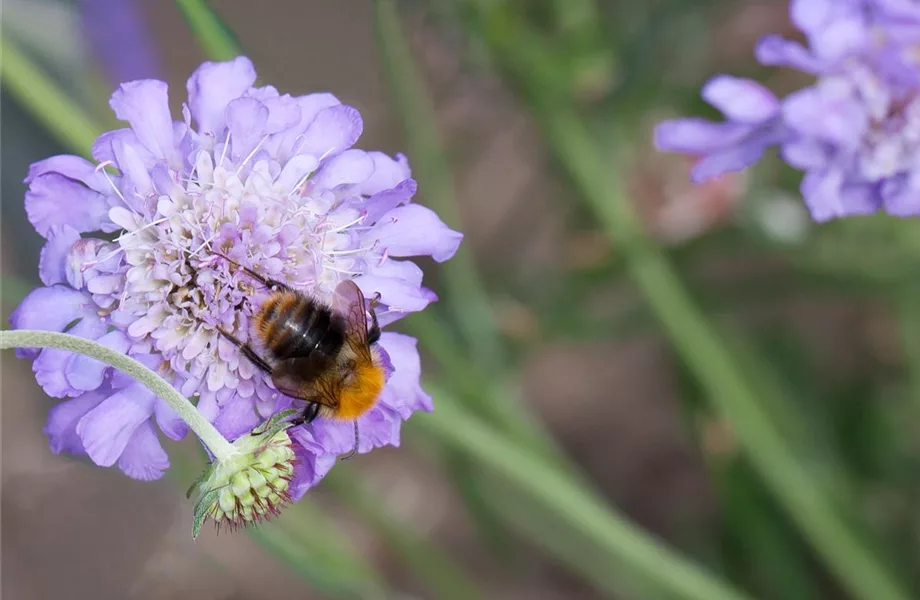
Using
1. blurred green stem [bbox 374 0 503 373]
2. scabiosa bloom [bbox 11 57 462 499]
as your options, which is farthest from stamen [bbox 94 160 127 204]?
blurred green stem [bbox 374 0 503 373]

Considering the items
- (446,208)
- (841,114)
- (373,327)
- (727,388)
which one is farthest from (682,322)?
(373,327)

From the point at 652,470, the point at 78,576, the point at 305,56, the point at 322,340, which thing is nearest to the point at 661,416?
the point at 652,470

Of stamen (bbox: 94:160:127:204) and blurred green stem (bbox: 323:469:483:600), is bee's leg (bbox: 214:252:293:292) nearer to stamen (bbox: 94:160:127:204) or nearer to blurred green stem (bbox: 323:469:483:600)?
stamen (bbox: 94:160:127:204)

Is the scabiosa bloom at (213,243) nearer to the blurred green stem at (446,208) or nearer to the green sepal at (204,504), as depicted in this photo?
the green sepal at (204,504)

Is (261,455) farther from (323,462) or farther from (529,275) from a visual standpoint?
(529,275)

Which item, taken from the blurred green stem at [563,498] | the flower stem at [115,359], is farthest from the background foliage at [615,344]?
the flower stem at [115,359]

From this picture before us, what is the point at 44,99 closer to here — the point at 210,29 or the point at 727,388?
the point at 210,29
